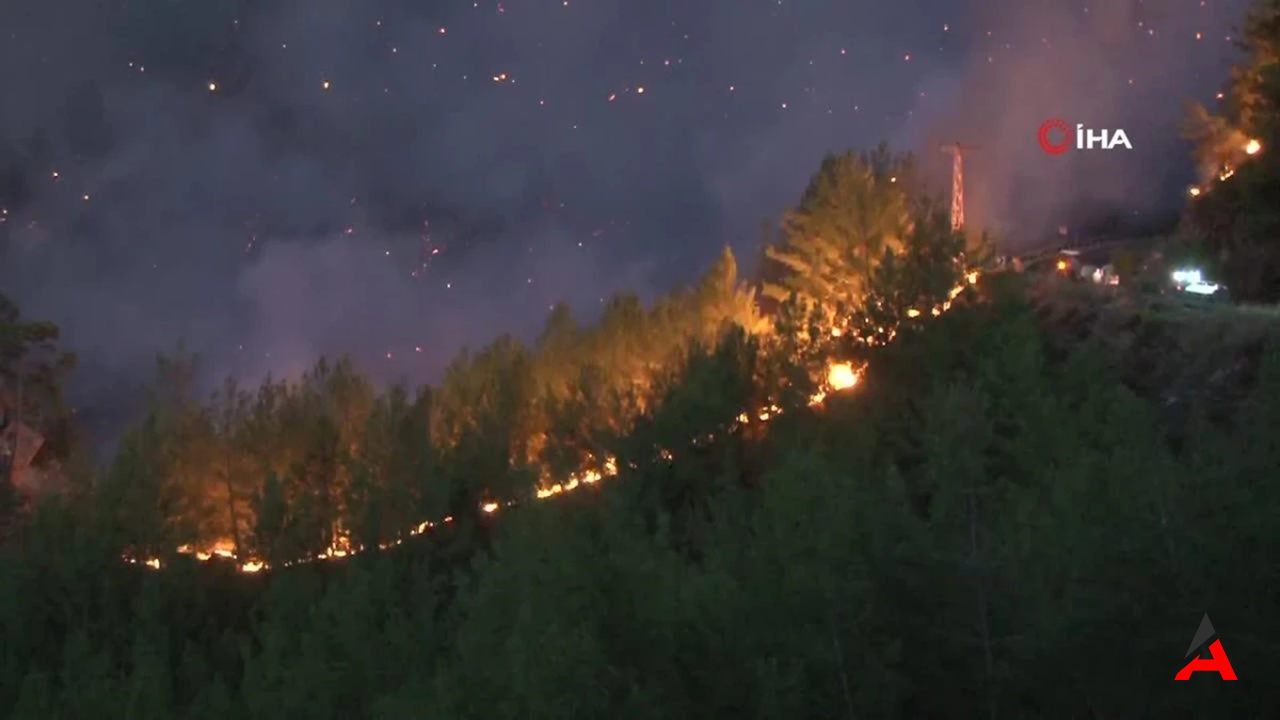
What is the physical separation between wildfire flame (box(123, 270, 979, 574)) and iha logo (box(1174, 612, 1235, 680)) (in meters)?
15.7

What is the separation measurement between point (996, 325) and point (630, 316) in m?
9.43

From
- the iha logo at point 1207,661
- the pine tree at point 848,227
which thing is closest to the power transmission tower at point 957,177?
the pine tree at point 848,227

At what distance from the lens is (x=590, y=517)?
15242mm

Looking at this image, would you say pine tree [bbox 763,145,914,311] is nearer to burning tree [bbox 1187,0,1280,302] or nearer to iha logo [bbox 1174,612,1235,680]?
burning tree [bbox 1187,0,1280,302]

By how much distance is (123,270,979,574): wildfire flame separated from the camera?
23.1 metres

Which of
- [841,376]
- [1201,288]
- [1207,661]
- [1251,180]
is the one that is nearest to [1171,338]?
[1251,180]

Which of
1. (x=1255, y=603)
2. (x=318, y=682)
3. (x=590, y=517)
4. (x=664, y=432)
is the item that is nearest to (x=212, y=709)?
(x=318, y=682)

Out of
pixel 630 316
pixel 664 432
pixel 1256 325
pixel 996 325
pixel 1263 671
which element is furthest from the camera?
pixel 630 316

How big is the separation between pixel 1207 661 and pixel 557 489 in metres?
18.2

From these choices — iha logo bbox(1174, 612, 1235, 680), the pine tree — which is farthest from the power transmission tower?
iha logo bbox(1174, 612, 1235, 680)

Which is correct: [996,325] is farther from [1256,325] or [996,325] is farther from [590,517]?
[590,517]

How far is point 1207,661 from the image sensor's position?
22.2ft

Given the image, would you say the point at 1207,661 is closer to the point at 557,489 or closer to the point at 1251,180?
the point at 1251,180

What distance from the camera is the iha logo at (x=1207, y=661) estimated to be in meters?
6.74
